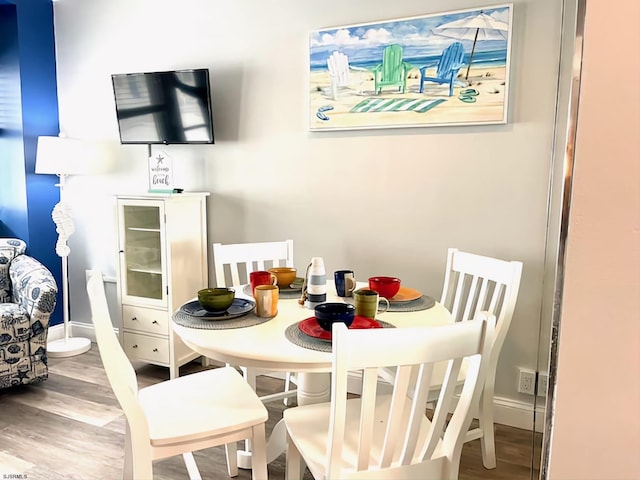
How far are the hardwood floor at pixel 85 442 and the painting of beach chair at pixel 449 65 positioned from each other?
1.74 m

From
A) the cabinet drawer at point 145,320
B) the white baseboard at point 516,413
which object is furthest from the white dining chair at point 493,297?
the cabinet drawer at point 145,320

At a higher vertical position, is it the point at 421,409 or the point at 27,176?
the point at 27,176

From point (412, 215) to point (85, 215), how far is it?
2472 millimetres

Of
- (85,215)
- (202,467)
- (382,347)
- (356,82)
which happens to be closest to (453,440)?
(382,347)

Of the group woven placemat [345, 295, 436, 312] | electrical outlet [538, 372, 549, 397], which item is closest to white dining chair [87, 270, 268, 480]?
woven placemat [345, 295, 436, 312]

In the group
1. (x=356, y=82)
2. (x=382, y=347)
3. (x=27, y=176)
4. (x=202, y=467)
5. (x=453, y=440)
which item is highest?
(x=356, y=82)

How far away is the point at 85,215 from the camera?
3.80 meters

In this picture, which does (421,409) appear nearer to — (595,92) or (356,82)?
(595,92)

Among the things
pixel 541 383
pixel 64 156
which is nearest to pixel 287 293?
pixel 541 383

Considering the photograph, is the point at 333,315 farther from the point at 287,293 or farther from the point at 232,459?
the point at 232,459

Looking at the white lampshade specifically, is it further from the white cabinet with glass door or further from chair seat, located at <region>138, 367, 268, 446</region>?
chair seat, located at <region>138, 367, 268, 446</region>

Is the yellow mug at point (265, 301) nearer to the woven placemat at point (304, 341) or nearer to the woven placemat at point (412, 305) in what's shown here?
the woven placemat at point (304, 341)

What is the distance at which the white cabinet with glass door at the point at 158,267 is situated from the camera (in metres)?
3.04

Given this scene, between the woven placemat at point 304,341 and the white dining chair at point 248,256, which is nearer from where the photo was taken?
the woven placemat at point 304,341
